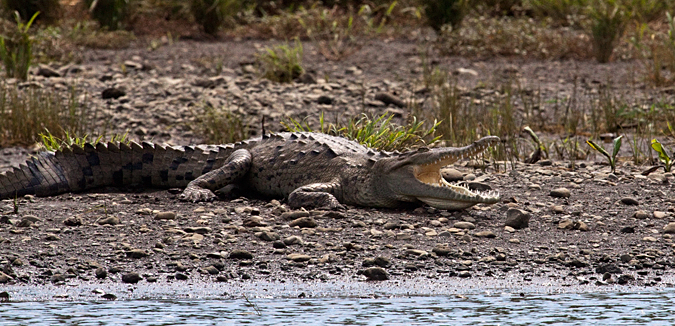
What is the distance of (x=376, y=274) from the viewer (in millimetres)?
4504

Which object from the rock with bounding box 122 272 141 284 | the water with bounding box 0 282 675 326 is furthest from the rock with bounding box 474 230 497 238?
the rock with bounding box 122 272 141 284

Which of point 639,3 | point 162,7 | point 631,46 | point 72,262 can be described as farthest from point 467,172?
point 162,7

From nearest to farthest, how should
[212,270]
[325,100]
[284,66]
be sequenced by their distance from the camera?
1. [212,270]
2. [325,100]
3. [284,66]

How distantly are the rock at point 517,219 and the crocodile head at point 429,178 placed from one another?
17 centimetres

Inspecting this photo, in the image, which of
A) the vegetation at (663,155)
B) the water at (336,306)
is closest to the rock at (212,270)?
the water at (336,306)

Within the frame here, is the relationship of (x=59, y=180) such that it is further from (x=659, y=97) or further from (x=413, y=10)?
(x=413, y=10)

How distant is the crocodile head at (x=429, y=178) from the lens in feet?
19.0

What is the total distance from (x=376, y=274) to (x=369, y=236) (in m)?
0.83

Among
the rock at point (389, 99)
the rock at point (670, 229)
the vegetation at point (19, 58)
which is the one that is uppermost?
the vegetation at point (19, 58)

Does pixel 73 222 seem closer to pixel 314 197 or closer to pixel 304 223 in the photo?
pixel 304 223

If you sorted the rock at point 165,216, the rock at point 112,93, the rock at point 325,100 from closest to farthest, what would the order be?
the rock at point 165,216 < the rock at point 325,100 < the rock at point 112,93

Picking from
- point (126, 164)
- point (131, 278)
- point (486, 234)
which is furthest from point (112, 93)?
point (131, 278)

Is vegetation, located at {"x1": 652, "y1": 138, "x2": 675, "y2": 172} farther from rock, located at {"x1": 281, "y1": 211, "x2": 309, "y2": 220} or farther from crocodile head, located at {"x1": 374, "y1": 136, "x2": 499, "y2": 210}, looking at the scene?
rock, located at {"x1": 281, "y1": 211, "x2": 309, "y2": 220}

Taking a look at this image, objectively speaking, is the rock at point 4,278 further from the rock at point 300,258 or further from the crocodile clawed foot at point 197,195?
the crocodile clawed foot at point 197,195
